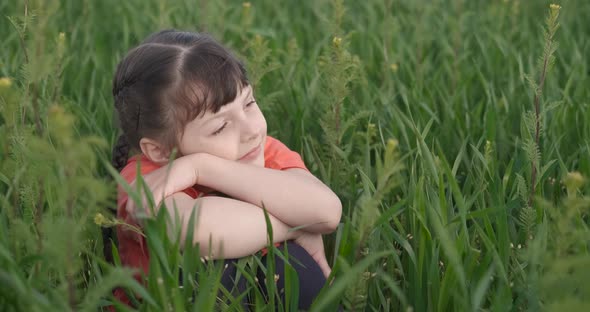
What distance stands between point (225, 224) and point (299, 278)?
191 mm

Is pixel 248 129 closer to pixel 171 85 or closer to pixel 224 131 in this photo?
pixel 224 131

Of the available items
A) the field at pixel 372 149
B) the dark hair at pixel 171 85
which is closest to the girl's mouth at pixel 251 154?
the dark hair at pixel 171 85

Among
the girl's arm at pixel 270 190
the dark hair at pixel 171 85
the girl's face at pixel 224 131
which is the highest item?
the dark hair at pixel 171 85

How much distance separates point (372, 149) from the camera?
2.50 m

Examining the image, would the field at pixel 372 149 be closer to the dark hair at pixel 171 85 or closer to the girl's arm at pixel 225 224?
the girl's arm at pixel 225 224

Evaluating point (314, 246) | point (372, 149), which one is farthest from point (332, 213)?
point (372, 149)

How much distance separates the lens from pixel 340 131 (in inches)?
89.7

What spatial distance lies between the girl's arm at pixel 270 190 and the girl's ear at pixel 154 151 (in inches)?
5.0

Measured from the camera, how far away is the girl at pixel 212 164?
169 cm

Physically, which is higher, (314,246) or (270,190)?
(270,190)

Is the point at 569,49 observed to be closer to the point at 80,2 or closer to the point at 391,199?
the point at 391,199

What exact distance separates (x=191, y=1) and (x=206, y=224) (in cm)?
237

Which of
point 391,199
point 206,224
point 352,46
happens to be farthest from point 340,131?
point 352,46

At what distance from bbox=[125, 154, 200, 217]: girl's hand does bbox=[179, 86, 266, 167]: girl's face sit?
5cm
